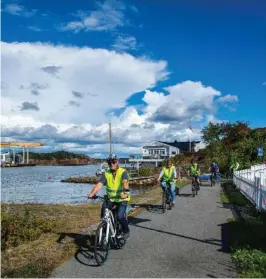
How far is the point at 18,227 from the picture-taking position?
1025cm

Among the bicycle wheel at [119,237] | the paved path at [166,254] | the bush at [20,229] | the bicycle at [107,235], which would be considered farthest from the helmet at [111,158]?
the bush at [20,229]

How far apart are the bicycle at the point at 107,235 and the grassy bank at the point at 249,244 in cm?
236

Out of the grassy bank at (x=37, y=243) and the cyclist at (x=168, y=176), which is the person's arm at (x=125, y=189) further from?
the cyclist at (x=168, y=176)

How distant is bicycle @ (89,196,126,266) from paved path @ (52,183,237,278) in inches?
6.4

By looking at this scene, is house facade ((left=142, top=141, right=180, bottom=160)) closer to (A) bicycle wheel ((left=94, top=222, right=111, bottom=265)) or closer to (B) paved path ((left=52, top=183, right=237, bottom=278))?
(B) paved path ((left=52, top=183, right=237, bottom=278))

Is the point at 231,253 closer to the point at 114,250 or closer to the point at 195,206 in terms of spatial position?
the point at 114,250

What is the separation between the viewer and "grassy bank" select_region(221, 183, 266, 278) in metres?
6.91

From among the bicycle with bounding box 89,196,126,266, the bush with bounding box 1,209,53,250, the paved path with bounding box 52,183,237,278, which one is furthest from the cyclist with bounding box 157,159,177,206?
the bicycle with bounding box 89,196,126,266

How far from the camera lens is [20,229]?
33.2 feet

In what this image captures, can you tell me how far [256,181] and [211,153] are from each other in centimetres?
4631

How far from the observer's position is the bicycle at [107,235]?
7445 millimetres

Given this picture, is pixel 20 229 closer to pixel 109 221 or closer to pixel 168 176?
pixel 109 221

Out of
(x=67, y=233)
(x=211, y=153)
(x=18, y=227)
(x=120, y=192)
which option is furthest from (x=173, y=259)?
(x=211, y=153)

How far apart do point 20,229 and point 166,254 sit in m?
4.01
